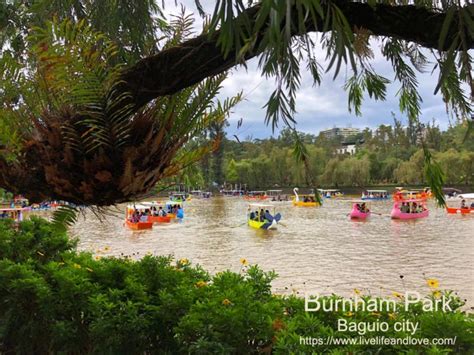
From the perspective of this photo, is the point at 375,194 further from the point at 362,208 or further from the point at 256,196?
the point at 362,208

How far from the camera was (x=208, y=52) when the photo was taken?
1150 millimetres

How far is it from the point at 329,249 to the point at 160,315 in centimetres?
1066

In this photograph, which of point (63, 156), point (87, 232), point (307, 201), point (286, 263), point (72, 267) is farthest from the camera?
point (307, 201)

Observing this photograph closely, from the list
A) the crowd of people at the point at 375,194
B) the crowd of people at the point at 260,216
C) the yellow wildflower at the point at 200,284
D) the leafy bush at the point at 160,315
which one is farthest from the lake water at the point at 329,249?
the crowd of people at the point at 375,194

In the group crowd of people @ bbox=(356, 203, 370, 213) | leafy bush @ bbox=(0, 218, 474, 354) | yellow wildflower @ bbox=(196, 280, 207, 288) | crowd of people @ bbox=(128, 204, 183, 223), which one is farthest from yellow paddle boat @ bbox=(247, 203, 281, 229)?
yellow wildflower @ bbox=(196, 280, 207, 288)

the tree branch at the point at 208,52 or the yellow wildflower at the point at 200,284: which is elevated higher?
the tree branch at the point at 208,52

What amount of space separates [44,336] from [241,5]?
2.04 m

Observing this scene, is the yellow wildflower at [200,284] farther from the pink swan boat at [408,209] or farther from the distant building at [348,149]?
the distant building at [348,149]

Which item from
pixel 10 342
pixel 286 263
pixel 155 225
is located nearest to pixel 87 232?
pixel 155 225

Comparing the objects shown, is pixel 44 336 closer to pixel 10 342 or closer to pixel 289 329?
pixel 10 342

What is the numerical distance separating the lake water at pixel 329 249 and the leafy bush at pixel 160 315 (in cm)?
409

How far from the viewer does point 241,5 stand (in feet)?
2.15

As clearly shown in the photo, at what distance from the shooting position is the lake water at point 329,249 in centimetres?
808

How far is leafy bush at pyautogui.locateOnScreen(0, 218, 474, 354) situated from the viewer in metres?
1.39
